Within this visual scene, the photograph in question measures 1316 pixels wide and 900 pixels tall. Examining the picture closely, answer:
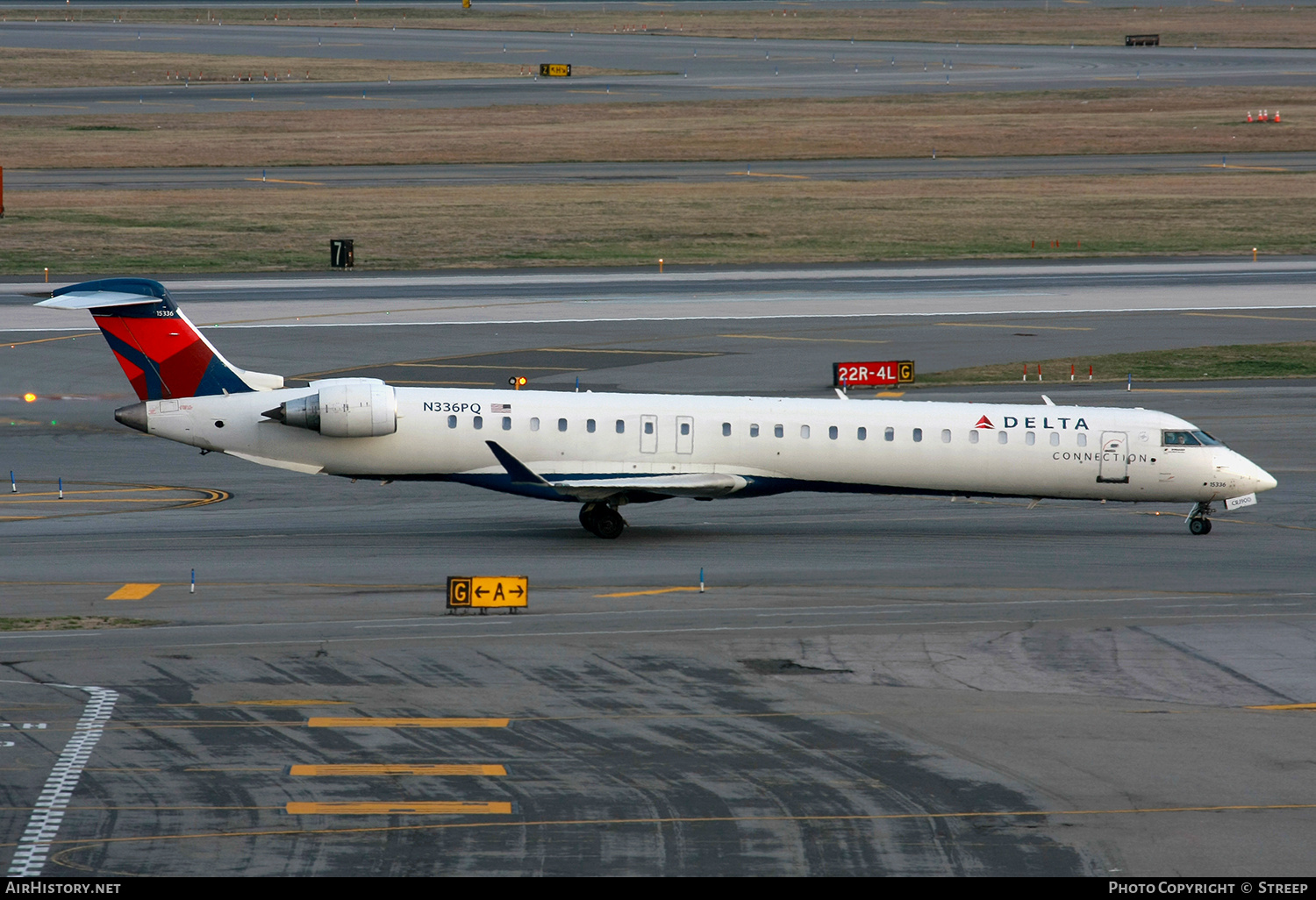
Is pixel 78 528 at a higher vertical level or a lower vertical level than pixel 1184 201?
lower

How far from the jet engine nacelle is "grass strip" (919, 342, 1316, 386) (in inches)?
901

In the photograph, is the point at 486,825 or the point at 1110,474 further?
the point at 1110,474

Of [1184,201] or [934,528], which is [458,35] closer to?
[1184,201]

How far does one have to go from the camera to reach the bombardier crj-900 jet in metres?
35.6

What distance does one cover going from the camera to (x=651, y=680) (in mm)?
26859

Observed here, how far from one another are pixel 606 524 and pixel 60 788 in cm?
1652

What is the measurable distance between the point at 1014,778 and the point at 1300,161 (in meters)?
88.6

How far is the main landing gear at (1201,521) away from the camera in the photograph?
37.3 meters

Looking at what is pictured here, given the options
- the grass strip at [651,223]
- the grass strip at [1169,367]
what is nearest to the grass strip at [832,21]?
the grass strip at [651,223]

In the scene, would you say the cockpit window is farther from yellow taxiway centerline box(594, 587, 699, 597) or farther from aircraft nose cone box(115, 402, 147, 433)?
aircraft nose cone box(115, 402, 147, 433)

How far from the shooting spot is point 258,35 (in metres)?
163

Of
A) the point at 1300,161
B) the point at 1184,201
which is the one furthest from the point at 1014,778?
the point at 1300,161

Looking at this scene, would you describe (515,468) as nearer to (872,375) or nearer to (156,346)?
(156,346)

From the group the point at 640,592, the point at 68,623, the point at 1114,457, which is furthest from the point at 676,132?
the point at 68,623
